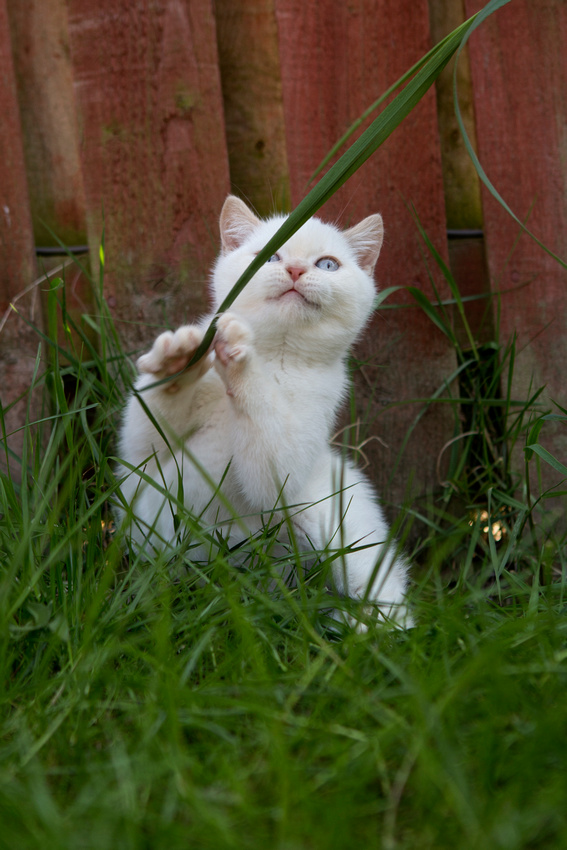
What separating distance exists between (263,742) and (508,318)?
6.65ft

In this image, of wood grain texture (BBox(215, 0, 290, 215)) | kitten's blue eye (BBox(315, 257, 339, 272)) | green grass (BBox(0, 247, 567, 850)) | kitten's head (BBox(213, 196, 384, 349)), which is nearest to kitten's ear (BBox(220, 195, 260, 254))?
kitten's head (BBox(213, 196, 384, 349))

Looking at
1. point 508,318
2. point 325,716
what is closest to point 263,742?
point 325,716

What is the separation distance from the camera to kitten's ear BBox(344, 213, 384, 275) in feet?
7.45

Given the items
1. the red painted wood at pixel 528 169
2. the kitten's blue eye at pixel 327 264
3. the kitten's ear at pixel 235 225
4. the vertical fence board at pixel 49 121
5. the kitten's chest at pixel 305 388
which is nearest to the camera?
the kitten's chest at pixel 305 388

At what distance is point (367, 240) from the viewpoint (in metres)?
2.30

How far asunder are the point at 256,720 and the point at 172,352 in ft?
3.00

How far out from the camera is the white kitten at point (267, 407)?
1.79m

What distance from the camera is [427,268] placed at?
99.1 inches

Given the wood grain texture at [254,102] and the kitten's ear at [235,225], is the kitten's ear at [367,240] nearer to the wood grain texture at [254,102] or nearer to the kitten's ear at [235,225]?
the kitten's ear at [235,225]

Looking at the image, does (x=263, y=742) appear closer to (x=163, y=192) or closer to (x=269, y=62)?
(x=163, y=192)

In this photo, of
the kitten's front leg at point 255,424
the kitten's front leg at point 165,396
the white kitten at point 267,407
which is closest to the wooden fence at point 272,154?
the white kitten at point 267,407

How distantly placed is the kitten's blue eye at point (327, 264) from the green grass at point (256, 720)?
0.93m

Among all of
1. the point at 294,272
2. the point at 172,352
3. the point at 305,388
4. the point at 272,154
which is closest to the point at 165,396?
the point at 172,352

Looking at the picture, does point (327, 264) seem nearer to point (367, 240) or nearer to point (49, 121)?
point (367, 240)
